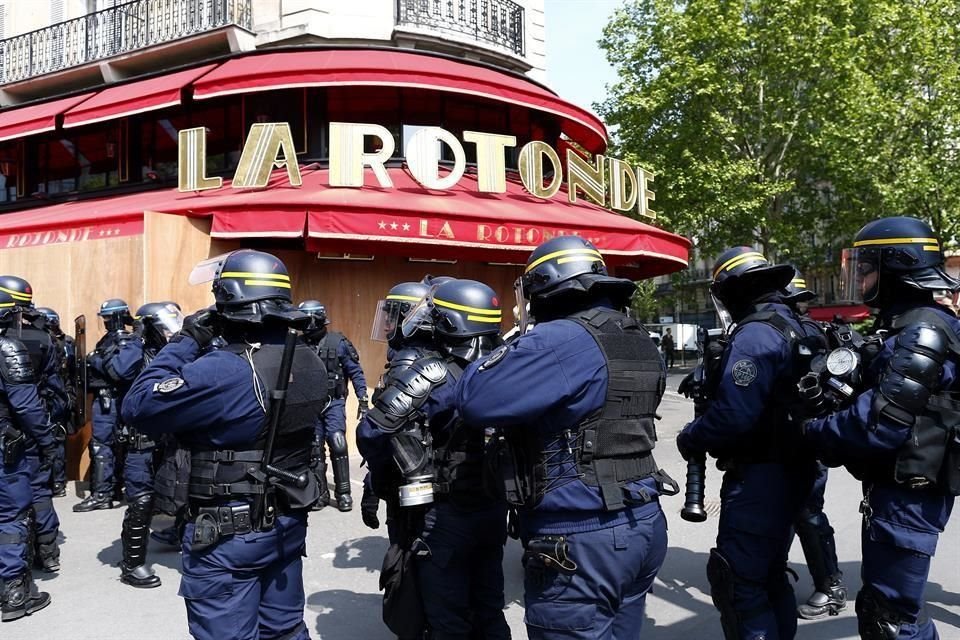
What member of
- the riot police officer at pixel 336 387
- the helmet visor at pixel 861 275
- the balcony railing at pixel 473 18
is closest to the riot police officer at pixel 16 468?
the riot police officer at pixel 336 387

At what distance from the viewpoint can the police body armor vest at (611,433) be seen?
262cm

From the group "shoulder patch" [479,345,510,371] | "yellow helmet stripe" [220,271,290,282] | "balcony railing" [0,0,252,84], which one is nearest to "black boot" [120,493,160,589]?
"yellow helmet stripe" [220,271,290,282]

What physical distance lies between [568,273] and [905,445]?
1.54m

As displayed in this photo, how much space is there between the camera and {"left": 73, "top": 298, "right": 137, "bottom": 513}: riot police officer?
6.85 metres

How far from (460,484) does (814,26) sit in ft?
69.7

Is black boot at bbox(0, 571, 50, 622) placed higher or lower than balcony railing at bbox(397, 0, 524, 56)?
lower

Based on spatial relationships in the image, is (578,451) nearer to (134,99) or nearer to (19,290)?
(19,290)

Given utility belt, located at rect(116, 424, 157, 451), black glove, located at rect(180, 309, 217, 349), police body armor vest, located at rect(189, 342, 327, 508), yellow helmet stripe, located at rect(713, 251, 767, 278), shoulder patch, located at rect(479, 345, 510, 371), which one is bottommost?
utility belt, located at rect(116, 424, 157, 451)

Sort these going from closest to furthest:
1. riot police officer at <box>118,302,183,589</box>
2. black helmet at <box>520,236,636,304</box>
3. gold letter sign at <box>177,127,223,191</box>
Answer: black helmet at <box>520,236,636,304</box>, riot police officer at <box>118,302,183,589</box>, gold letter sign at <box>177,127,223,191</box>

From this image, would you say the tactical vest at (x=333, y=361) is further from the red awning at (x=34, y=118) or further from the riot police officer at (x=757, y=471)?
the red awning at (x=34, y=118)

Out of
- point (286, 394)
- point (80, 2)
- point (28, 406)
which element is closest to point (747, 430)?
point (286, 394)

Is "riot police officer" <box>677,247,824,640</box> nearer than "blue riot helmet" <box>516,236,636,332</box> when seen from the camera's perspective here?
No

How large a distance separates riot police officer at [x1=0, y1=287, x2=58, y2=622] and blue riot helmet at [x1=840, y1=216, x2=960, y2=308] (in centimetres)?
467

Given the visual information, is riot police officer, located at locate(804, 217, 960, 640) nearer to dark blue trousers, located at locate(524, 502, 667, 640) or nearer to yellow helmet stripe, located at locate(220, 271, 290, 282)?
dark blue trousers, located at locate(524, 502, 667, 640)
